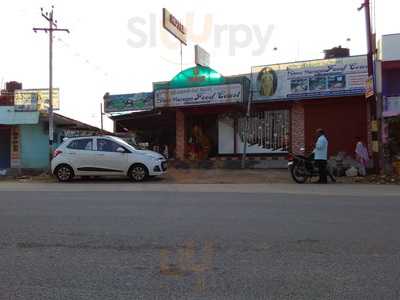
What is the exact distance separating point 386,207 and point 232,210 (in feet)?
9.51

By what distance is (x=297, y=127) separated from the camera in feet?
75.3

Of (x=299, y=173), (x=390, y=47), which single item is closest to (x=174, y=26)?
(x=390, y=47)

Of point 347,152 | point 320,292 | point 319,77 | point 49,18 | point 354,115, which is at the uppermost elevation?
point 49,18

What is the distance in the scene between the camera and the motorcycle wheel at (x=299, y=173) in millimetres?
17123

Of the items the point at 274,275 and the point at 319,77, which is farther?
the point at 319,77

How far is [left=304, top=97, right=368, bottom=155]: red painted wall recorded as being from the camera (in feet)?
71.6

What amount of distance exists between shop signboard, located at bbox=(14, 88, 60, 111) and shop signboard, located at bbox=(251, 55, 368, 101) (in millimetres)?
13764

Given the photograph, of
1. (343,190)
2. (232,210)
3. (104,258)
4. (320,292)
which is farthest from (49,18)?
(320,292)

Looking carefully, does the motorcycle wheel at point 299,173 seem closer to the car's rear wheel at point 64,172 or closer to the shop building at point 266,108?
the shop building at point 266,108

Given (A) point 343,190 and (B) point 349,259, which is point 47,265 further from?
(A) point 343,190

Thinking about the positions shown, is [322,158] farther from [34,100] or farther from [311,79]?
[34,100]

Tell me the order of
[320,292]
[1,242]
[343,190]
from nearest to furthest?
[320,292]
[1,242]
[343,190]

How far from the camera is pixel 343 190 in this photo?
46.0 feet

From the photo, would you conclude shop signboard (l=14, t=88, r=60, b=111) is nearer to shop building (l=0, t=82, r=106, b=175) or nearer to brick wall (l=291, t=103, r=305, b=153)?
shop building (l=0, t=82, r=106, b=175)
